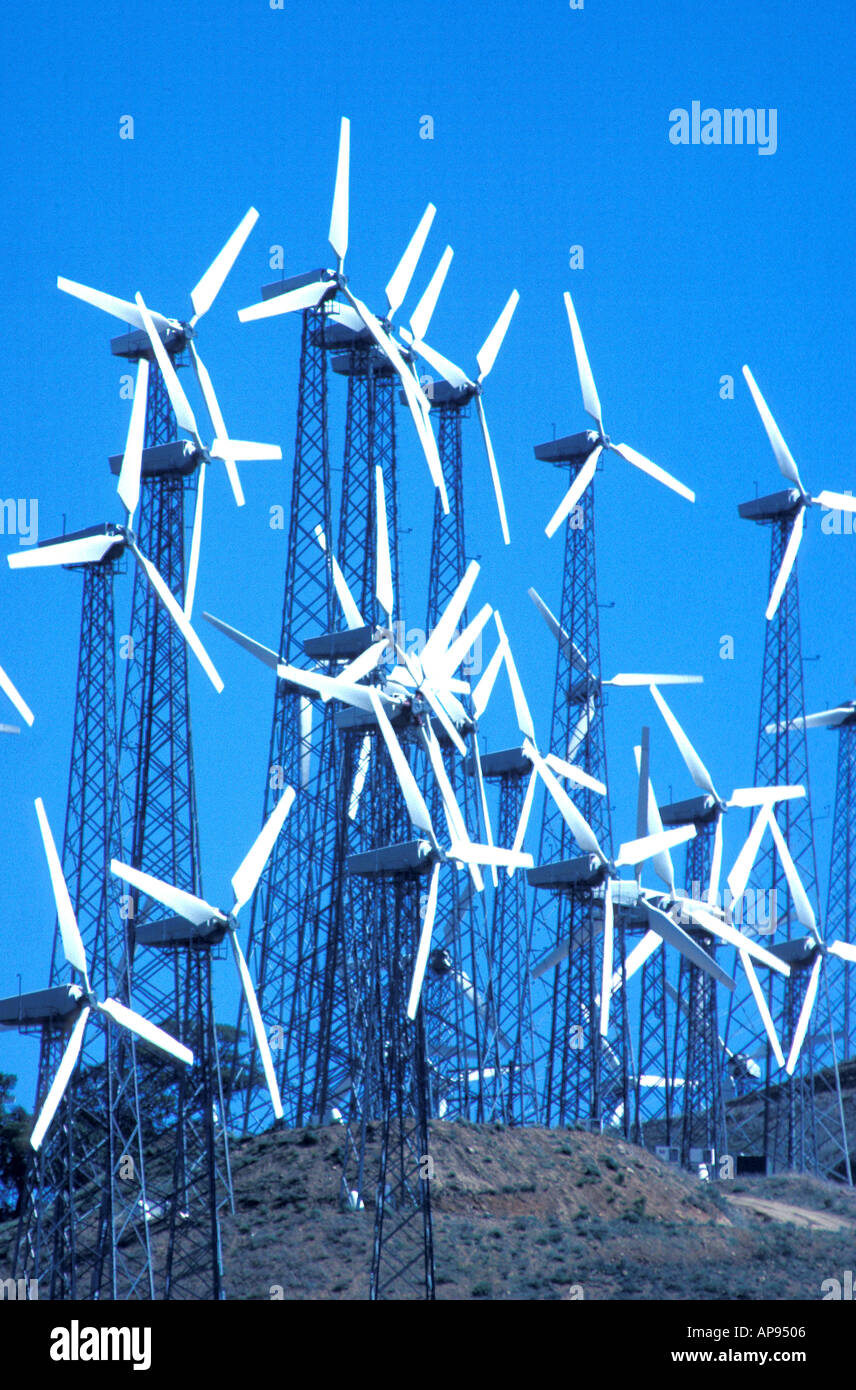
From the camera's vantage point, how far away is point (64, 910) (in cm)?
4203

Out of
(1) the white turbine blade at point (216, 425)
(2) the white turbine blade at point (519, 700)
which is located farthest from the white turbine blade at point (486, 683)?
(1) the white turbine blade at point (216, 425)

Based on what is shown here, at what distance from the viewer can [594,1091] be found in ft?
208

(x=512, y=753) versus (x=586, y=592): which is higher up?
(x=586, y=592)

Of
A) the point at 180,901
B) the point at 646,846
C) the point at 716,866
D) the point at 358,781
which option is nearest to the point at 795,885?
the point at 716,866

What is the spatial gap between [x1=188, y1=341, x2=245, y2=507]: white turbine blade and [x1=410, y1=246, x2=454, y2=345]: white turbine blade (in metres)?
12.4

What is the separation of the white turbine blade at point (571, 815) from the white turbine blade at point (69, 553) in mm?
13834

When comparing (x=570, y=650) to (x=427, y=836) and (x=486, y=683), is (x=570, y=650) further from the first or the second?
(x=427, y=836)

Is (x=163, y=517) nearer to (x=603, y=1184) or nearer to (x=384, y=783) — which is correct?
(x=384, y=783)

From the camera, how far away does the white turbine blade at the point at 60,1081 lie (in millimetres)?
39688

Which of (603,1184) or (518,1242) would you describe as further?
(603,1184)

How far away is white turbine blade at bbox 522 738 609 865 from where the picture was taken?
56531 mm

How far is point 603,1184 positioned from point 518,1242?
731cm

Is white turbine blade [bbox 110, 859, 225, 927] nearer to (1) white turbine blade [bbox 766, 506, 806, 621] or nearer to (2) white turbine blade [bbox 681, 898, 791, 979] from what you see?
(2) white turbine blade [bbox 681, 898, 791, 979]
